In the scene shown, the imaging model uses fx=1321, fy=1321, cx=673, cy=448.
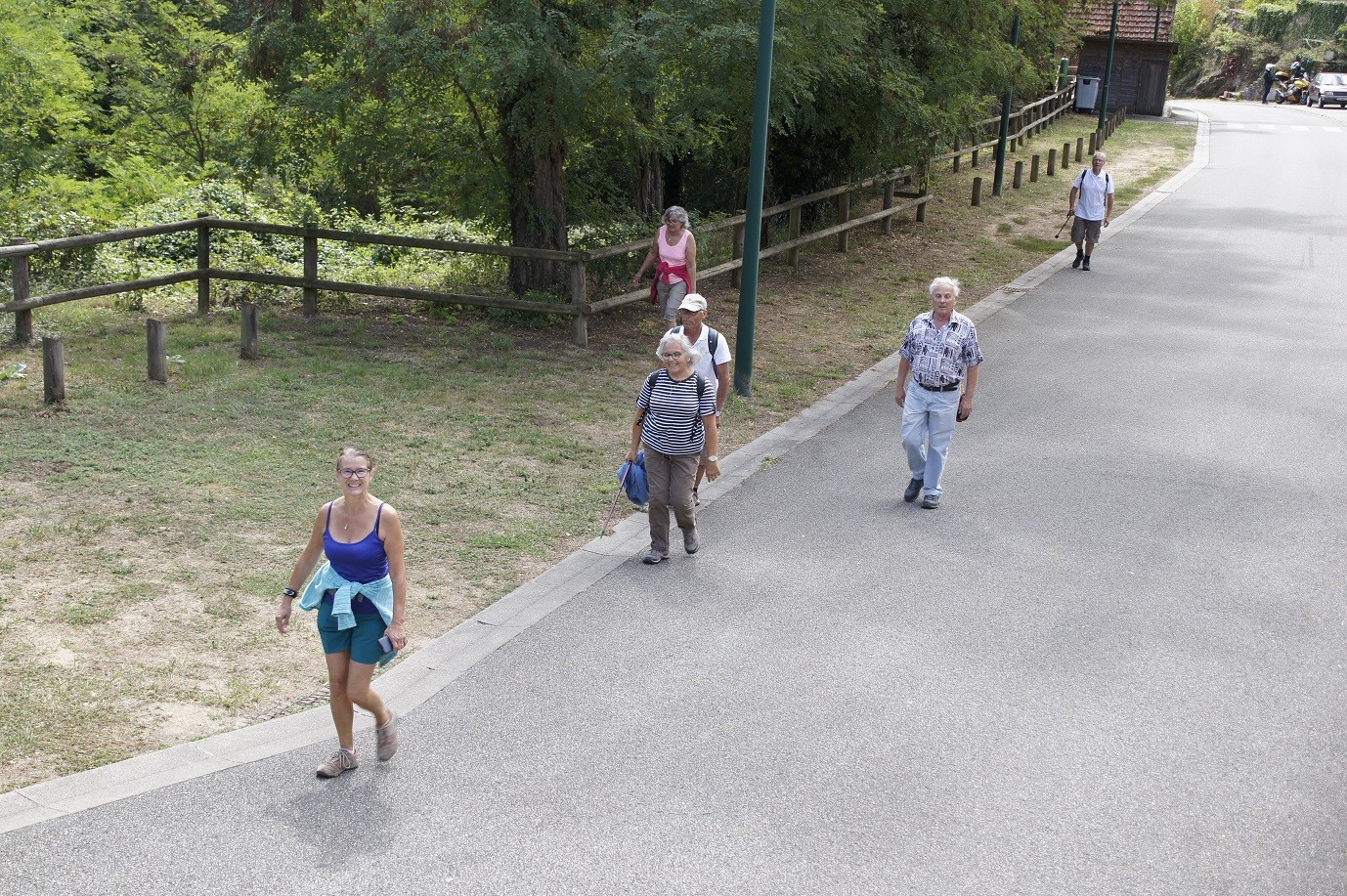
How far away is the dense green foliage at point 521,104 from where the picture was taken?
12664 mm

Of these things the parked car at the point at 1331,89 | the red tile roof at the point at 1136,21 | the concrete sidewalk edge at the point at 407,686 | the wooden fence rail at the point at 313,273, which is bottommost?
the concrete sidewalk edge at the point at 407,686

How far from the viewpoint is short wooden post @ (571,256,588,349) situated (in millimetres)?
13703

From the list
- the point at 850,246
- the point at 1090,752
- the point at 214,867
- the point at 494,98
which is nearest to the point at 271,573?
the point at 214,867

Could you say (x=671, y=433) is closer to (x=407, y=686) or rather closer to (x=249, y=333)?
(x=407, y=686)

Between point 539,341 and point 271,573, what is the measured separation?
664 cm

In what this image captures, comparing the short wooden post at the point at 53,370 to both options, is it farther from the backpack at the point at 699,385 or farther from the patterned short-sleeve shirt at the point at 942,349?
the patterned short-sleeve shirt at the point at 942,349

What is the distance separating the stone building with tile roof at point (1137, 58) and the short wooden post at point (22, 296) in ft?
147

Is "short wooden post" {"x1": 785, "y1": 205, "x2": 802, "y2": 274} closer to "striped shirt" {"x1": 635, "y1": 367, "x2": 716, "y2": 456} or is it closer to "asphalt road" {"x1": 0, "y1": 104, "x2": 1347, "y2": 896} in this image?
"asphalt road" {"x1": 0, "y1": 104, "x2": 1347, "y2": 896}

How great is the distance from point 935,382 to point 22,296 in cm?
870

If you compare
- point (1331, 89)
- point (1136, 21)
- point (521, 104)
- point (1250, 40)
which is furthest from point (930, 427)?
point (1250, 40)

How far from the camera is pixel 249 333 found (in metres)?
12.4

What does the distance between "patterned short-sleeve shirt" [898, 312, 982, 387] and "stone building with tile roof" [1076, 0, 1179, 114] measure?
44392mm

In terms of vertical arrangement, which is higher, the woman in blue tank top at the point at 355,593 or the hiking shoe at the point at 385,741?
the woman in blue tank top at the point at 355,593

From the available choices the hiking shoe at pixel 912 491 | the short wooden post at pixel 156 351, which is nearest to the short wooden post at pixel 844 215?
the hiking shoe at pixel 912 491
